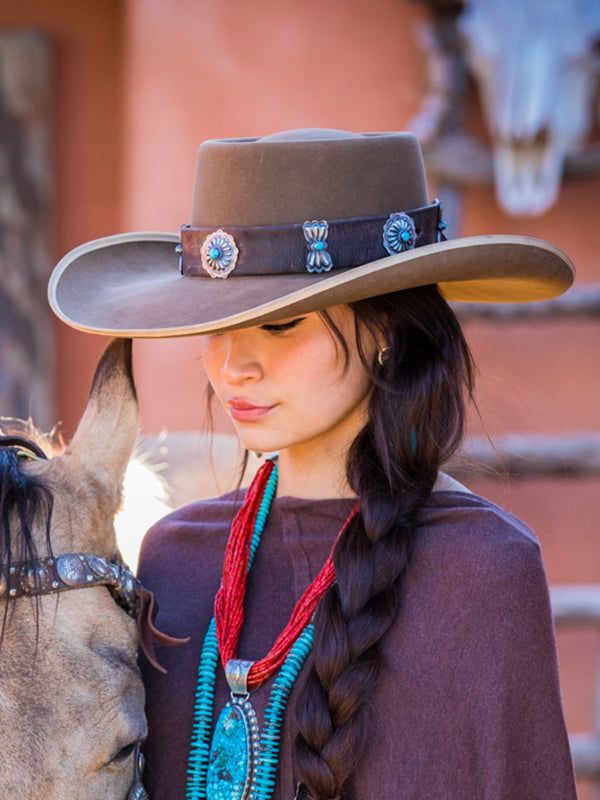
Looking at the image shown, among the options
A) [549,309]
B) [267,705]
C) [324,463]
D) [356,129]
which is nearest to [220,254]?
[324,463]

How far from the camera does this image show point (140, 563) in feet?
5.74

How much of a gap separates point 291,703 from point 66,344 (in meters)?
3.43

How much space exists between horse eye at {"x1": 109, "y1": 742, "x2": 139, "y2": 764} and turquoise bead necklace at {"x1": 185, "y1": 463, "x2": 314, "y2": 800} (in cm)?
12

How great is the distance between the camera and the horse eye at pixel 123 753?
135cm

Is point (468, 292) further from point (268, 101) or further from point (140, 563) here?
point (268, 101)

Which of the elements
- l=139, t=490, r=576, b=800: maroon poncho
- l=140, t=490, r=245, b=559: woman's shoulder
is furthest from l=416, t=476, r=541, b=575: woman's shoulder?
l=140, t=490, r=245, b=559: woman's shoulder

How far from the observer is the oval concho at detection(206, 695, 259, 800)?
142 cm

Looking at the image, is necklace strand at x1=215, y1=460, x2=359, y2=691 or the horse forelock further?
necklace strand at x1=215, y1=460, x2=359, y2=691

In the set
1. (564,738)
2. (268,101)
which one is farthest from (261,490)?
(268,101)

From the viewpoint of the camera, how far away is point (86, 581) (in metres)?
1.36

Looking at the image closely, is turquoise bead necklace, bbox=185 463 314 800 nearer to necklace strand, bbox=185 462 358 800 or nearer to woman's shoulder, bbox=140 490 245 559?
necklace strand, bbox=185 462 358 800

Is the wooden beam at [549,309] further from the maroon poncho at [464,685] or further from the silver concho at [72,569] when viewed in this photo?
the silver concho at [72,569]

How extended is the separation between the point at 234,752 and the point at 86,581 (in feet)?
0.94

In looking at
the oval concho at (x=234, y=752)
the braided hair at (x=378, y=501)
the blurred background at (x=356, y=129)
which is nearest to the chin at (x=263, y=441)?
the braided hair at (x=378, y=501)
